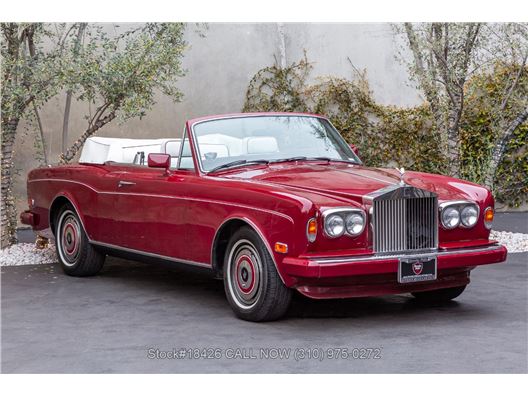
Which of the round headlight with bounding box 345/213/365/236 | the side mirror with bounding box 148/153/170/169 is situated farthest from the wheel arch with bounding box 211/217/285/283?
the side mirror with bounding box 148/153/170/169

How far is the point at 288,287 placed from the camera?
6.50 metres

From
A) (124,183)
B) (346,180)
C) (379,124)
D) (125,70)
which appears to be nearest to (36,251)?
(125,70)

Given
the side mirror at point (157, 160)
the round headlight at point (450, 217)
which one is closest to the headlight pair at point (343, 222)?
the round headlight at point (450, 217)

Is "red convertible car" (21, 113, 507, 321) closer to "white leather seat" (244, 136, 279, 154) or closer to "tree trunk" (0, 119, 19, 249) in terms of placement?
"white leather seat" (244, 136, 279, 154)

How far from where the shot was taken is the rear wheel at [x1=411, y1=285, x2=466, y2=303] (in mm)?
7441

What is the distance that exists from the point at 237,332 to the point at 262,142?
1.88 m

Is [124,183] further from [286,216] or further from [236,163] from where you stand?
[286,216]

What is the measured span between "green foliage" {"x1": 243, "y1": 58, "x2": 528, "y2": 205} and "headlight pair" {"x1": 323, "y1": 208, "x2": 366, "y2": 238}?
8.48 m

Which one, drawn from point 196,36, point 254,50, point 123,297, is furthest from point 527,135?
point 123,297

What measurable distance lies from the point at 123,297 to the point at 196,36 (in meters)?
7.58

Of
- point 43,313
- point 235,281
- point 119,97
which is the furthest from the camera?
point 119,97

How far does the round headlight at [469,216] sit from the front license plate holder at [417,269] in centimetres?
50

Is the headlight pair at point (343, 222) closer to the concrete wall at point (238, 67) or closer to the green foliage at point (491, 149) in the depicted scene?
the green foliage at point (491, 149)

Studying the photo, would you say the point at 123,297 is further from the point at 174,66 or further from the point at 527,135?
the point at 527,135
